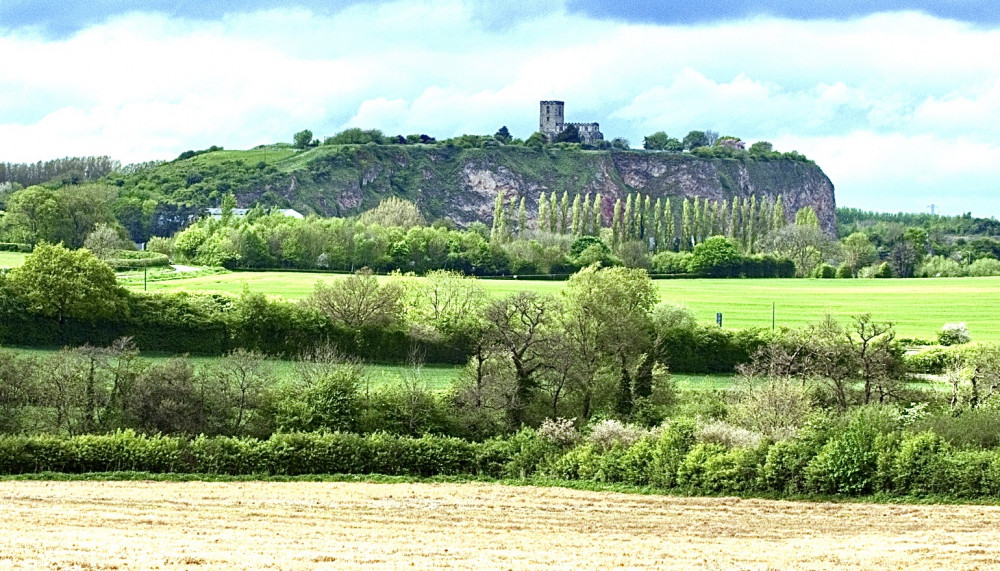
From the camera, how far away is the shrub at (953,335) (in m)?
59.8

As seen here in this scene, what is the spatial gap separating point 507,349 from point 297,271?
55.7m

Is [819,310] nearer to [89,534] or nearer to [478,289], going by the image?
[478,289]

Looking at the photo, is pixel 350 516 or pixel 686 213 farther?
pixel 686 213

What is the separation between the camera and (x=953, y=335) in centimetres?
6034

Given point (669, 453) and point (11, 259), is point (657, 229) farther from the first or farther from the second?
point (669, 453)

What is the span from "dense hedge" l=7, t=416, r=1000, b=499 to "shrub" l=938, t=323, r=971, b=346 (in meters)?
26.0

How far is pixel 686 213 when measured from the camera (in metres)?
149

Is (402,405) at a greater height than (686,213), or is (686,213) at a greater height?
(686,213)

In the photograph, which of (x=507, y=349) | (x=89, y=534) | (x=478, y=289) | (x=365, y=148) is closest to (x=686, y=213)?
(x=365, y=148)

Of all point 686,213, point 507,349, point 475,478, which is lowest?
point 475,478

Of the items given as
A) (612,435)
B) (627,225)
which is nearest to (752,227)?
(627,225)

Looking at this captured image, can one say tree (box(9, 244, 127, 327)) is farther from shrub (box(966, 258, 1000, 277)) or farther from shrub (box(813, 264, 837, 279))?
shrub (box(966, 258, 1000, 277))

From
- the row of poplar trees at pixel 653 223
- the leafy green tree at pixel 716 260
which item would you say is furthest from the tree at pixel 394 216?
the leafy green tree at pixel 716 260

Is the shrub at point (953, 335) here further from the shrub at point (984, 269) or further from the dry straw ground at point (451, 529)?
the shrub at point (984, 269)
